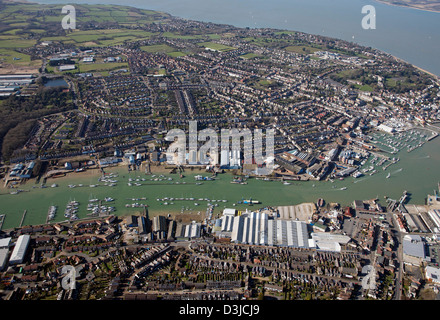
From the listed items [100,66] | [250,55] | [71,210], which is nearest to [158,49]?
[100,66]

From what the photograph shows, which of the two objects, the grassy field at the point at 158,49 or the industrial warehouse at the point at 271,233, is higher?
the grassy field at the point at 158,49

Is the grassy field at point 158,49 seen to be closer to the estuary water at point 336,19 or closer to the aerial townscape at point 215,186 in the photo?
the aerial townscape at point 215,186

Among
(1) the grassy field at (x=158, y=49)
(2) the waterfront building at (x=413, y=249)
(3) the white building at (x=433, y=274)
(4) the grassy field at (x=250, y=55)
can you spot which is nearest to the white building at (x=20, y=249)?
(2) the waterfront building at (x=413, y=249)

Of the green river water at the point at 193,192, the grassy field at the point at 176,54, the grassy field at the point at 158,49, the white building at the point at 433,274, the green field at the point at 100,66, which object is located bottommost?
the white building at the point at 433,274

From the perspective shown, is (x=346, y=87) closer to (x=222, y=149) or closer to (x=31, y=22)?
(x=222, y=149)

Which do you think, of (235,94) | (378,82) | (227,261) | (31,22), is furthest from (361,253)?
(31,22)

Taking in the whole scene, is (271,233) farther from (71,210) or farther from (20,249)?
(20,249)

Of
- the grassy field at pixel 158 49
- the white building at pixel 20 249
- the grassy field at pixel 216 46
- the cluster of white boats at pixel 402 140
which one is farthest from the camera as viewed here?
the grassy field at pixel 216 46
